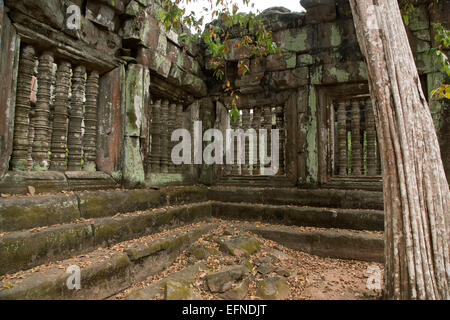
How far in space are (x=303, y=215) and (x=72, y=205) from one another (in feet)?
9.46

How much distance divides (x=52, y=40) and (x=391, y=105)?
9.90 feet

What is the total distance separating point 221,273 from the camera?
2.50 m

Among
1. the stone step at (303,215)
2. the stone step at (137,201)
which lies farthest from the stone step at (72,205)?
the stone step at (303,215)

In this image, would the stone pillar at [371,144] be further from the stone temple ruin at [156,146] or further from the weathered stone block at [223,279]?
the weathered stone block at [223,279]

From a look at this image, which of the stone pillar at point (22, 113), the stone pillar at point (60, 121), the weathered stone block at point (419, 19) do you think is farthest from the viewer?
the weathered stone block at point (419, 19)

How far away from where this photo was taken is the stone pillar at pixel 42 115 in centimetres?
261

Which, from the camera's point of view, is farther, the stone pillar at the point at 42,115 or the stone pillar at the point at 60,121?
the stone pillar at the point at 60,121

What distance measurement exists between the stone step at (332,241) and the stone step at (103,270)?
1.24 m

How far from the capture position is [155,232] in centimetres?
327

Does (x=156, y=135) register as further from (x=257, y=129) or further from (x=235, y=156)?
(x=257, y=129)

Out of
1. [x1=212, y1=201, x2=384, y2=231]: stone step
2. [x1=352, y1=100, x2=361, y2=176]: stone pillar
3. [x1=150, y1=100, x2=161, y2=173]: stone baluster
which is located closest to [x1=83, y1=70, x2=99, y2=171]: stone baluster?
[x1=150, y1=100, x2=161, y2=173]: stone baluster

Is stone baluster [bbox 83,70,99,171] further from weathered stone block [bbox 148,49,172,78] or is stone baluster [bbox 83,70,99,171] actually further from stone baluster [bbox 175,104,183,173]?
stone baluster [bbox 175,104,183,173]

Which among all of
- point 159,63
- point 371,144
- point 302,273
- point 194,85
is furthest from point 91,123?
point 371,144

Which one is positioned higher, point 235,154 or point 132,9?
point 132,9
